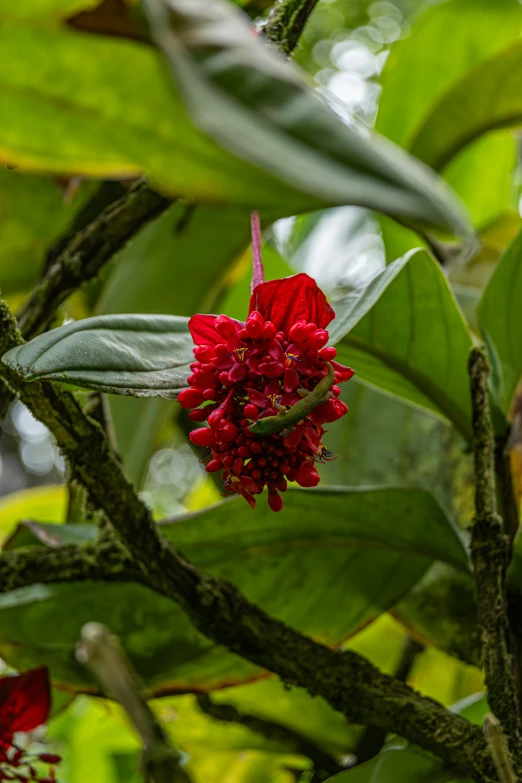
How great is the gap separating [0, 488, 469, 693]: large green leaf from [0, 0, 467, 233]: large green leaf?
0.38 meters

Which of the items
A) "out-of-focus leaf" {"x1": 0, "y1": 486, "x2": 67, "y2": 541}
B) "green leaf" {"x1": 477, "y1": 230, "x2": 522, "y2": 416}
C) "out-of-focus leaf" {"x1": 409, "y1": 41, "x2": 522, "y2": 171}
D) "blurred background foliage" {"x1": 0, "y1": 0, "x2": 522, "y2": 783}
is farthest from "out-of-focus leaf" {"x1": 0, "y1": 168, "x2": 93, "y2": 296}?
"green leaf" {"x1": 477, "y1": 230, "x2": 522, "y2": 416}

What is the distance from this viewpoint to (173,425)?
3.45 feet

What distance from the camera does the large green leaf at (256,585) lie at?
23.2 inches

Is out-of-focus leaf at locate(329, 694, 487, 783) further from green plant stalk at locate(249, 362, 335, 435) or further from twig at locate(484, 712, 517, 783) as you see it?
green plant stalk at locate(249, 362, 335, 435)

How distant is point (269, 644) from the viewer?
0.51 metres

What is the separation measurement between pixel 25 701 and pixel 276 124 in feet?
1.65

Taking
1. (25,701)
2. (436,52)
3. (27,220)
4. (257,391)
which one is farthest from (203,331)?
(436,52)

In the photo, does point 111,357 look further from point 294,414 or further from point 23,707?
point 23,707

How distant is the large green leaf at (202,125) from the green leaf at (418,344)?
0.99 ft

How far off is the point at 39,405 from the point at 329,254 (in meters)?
0.77

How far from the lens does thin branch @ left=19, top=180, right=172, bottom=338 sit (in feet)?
1.94

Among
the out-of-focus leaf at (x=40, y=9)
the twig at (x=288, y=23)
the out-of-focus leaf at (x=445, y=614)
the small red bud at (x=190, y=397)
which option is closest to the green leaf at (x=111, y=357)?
the small red bud at (x=190, y=397)

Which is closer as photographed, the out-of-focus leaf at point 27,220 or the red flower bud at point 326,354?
the red flower bud at point 326,354

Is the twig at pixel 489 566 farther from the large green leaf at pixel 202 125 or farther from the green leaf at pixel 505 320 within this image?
the large green leaf at pixel 202 125
